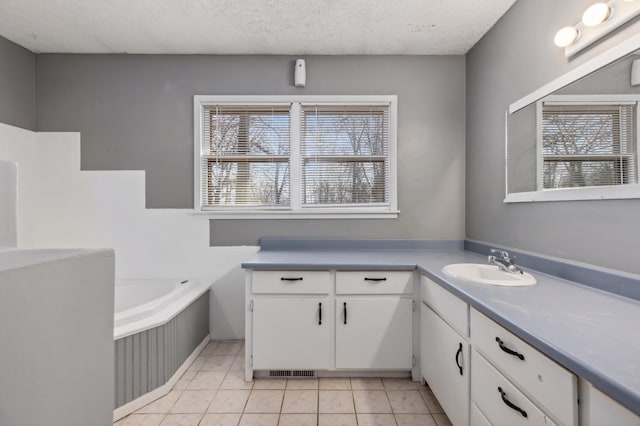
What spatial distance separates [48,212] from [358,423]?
9.77ft

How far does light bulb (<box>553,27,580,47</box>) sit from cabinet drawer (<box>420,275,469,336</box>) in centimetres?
138

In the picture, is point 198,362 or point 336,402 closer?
point 336,402

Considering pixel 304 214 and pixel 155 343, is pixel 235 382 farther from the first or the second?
pixel 304 214

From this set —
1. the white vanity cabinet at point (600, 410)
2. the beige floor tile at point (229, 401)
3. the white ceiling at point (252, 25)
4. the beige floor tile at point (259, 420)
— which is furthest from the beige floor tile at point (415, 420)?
the white ceiling at point (252, 25)

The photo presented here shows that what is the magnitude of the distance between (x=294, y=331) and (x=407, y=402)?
0.82 metres

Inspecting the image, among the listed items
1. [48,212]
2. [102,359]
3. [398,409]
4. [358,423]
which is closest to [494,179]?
[398,409]

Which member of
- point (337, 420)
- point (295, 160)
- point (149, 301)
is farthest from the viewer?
point (295, 160)

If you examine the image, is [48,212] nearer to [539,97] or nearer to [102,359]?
[102,359]

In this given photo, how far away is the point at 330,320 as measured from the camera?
2.05m

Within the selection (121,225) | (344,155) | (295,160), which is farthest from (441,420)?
(121,225)

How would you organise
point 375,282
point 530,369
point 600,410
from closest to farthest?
point 600,410, point 530,369, point 375,282

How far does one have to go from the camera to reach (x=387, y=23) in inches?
86.7

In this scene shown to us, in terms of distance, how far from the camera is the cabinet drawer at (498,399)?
100cm

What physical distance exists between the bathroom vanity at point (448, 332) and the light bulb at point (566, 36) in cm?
119
